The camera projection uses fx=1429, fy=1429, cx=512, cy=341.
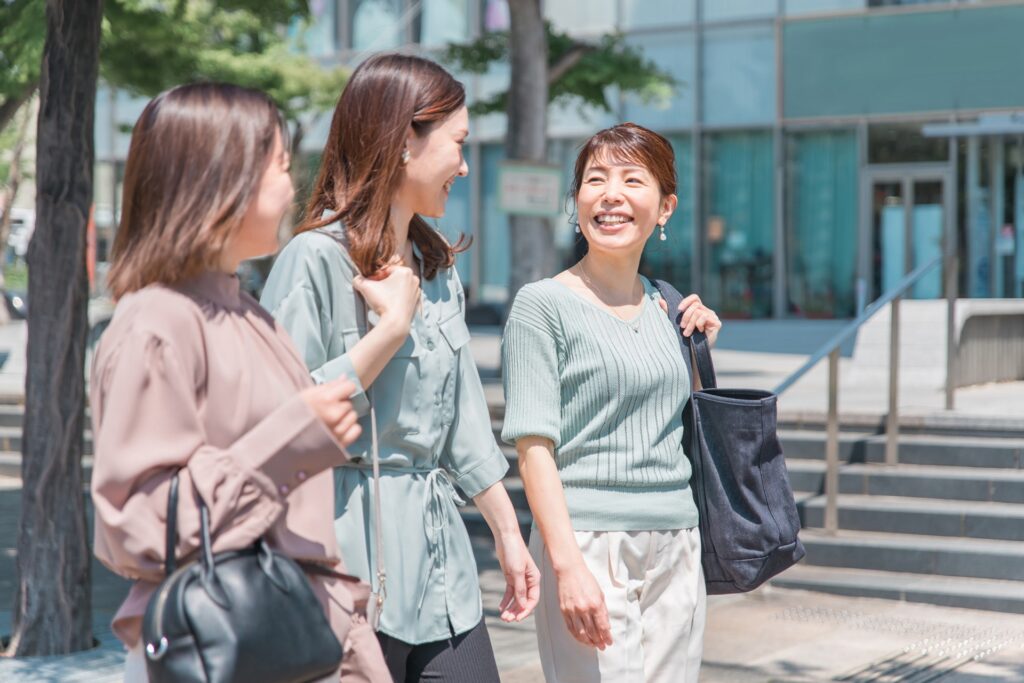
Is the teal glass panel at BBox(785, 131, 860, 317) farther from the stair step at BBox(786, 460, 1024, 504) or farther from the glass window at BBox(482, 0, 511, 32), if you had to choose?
the stair step at BBox(786, 460, 1024, 504)

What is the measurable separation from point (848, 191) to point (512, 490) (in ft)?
52.7

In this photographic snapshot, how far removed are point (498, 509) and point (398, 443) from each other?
34cm

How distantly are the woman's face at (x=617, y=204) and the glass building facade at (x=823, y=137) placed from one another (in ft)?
58.5

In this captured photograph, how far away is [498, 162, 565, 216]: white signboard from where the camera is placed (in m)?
11.8

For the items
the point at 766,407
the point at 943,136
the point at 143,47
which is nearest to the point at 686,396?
the point at 766,407

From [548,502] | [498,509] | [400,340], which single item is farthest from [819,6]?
[400,340]

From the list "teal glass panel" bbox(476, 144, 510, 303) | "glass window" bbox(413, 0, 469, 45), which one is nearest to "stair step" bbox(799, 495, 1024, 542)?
"teal glass panel" bbox(476, 144, 510, 303)

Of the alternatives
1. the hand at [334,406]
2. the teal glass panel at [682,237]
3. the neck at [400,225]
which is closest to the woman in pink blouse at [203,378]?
the hand at [334,406]

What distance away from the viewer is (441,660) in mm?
2543

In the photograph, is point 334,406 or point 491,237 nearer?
point 334,406

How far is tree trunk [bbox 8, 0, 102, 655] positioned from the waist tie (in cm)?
335

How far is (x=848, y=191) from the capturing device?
23.3 m

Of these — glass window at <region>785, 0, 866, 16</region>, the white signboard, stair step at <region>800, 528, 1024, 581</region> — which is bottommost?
stair step at <region>800, 528, 1024, 581</region>

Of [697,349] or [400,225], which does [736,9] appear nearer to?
[697,349]
